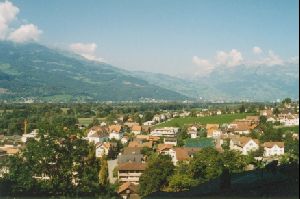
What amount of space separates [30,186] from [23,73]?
543 ft

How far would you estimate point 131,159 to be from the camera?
1052 inches

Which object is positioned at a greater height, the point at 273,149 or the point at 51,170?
the point at 51,170

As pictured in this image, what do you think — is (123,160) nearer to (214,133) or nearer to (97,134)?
(97,134)

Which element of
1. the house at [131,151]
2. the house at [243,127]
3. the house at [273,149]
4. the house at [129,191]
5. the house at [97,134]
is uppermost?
the house at [243,127]

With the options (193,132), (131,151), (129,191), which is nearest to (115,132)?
(193,132)

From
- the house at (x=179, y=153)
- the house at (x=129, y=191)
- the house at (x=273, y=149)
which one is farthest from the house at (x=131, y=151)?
the house at (x=129, y=191)

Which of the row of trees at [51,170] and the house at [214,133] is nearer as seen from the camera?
the row of trees at [51,170]

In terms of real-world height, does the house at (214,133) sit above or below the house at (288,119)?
below

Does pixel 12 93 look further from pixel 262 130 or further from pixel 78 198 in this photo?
pixel 78 198

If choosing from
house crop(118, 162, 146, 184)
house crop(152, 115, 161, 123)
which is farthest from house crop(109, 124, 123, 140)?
house crop(118, 162, 146, 184)

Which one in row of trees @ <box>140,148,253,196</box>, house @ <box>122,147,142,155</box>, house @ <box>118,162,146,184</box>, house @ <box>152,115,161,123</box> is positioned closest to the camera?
row of trees @ <box>140,148,253,196</box>

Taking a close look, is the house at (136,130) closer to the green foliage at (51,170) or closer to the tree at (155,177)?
the tree at (155,177)

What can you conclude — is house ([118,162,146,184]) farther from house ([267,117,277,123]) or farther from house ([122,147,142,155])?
house ([267,117,277,123])

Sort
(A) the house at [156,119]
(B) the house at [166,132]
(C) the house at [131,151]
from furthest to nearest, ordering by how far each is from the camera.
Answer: (A) the house at [156,119] → (B) the house at [166,132] → (C) the house at [131,151]
